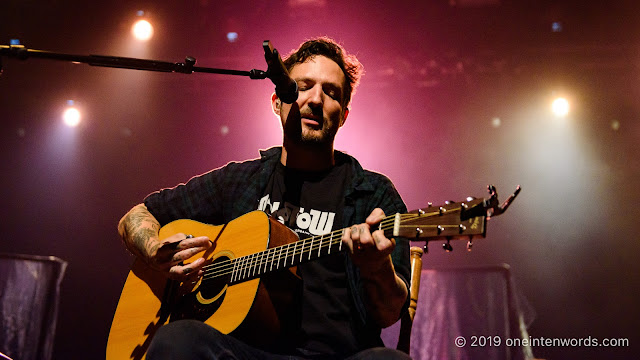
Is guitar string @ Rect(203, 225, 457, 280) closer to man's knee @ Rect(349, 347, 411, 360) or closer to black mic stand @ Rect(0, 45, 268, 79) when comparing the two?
man's knee @ Rect(349, 347, 411, 360)

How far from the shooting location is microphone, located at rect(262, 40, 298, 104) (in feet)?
6.28

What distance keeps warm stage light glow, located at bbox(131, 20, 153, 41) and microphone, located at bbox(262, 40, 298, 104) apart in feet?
17.6

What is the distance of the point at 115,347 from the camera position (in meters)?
2.55

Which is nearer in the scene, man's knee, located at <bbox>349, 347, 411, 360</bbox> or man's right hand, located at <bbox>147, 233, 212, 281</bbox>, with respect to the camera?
man's knee, located at <bbox>349, 347, 411, 360</bbox>

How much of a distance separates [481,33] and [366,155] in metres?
2.02

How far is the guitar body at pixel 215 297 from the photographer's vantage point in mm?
2121

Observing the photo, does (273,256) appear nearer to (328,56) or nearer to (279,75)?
(279,75)

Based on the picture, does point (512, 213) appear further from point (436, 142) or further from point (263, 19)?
point (263, 19)

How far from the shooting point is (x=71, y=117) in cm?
642

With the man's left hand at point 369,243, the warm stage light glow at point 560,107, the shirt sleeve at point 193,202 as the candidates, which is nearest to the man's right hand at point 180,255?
the shirt sleeve at point 193,202

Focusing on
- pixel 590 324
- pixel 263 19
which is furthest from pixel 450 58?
pixel 590 324

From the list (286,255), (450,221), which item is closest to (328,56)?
(286,255)

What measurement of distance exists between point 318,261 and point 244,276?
42cm

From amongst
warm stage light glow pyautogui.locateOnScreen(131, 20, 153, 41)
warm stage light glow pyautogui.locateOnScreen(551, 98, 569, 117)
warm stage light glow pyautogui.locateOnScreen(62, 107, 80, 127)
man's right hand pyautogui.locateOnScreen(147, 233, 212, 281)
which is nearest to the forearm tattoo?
man's right hand pyautogui.locateOnScreen(147, 233, 212, 281)
